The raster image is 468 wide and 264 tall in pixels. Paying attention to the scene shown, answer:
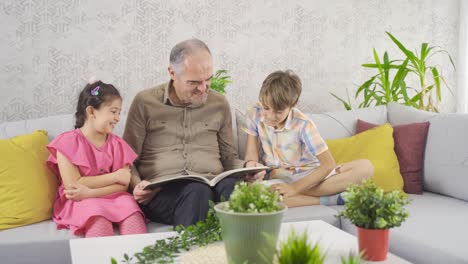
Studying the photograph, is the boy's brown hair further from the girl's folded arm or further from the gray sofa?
the girl's folded arm

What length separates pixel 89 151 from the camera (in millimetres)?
2307

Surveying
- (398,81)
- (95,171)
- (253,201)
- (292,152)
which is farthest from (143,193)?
(398,81)

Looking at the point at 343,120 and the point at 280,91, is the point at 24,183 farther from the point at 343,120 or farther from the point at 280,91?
the point at 343,120

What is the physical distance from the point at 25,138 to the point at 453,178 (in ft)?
6.74

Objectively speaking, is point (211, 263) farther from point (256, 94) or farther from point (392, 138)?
point (256, 94)

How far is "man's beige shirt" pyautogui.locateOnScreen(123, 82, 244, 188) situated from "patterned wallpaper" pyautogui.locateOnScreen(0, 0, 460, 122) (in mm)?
808

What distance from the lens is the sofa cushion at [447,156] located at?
2.62 m

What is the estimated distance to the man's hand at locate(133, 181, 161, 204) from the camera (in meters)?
2.19

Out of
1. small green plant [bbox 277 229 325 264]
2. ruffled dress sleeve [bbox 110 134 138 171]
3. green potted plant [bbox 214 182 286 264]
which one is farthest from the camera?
ruffled dress sleeve [bbox 110 134 138 171]

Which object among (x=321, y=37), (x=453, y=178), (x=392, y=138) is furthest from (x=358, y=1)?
(x=453, y=178)

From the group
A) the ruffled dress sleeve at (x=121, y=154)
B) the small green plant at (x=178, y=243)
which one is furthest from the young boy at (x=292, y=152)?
the small green plant at (x=178, y=243)

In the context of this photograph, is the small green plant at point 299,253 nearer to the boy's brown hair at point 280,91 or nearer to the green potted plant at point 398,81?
the boy's brown hair at point 280,91

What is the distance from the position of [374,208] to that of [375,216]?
21mm

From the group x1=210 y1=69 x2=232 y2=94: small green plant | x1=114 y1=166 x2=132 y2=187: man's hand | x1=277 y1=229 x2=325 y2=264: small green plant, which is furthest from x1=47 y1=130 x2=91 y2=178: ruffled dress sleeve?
x1=277 y1=229 x2=325 y2=264: small green plant
